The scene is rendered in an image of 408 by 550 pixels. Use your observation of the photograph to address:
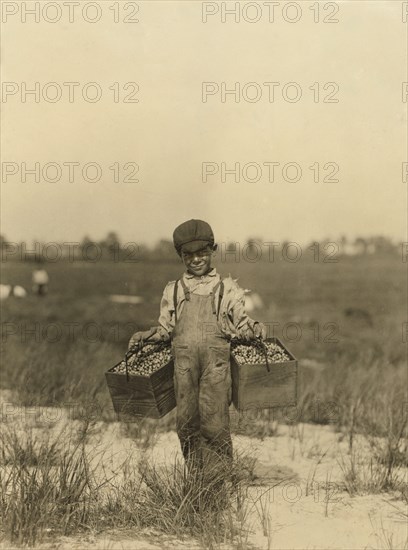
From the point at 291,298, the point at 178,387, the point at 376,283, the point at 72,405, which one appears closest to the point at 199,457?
the point at 178,387

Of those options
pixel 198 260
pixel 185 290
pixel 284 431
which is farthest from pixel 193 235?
pixel 284 431

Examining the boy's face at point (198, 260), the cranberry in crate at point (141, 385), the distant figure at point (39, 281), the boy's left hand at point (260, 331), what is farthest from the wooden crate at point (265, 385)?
the distant figure at point (39, 281)

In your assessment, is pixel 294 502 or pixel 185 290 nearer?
pixel 185 290

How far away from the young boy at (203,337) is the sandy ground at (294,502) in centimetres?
41

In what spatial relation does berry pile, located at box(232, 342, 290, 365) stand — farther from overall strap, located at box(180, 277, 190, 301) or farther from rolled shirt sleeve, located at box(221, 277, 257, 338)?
overall strap, located at box(180, 277, 190, 301)

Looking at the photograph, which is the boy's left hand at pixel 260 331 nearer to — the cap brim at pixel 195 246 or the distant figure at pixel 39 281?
the cap brim at pixel 195 246

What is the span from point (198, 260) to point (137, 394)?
0.87 metres

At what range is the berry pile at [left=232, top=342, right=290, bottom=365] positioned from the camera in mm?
4000

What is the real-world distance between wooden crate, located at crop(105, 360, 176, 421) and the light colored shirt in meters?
0.32

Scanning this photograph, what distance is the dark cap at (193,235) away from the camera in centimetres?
393

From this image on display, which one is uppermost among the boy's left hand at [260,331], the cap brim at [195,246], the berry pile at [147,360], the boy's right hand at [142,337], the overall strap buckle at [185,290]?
the cap brim at [195,246]

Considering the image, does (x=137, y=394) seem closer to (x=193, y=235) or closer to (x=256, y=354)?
(x=256, y=354)

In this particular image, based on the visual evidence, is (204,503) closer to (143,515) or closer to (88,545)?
(143,515)

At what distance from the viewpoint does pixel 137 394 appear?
12.8ft
